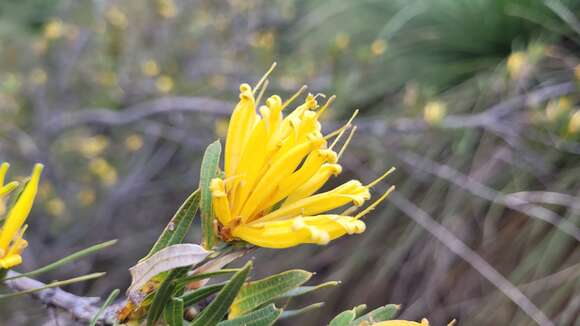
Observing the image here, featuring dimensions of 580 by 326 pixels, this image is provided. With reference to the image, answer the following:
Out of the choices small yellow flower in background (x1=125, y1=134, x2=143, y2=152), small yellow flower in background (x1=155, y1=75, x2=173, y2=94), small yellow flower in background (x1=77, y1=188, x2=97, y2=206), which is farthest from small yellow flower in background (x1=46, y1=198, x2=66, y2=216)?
small yellow flower in background (x1=155, y1=75, x2=173, y2=94)

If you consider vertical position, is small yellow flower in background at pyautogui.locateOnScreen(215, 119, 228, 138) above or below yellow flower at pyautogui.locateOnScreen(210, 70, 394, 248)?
above

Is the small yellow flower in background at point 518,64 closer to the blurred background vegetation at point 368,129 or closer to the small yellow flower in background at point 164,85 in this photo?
the blurred background vegetation at point 368,129

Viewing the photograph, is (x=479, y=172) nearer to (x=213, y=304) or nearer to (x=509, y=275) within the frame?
(x=509, y=275)

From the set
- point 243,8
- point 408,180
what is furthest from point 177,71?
point 408,180

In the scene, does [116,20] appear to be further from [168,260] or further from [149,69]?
[168,260]

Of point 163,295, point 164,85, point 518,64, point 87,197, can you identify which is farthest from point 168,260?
point 87,197

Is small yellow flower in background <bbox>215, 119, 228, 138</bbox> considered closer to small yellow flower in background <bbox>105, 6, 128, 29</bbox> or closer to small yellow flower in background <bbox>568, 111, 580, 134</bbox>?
small yellow flower in background <bbox>105, 6, 128, 29</bbox>

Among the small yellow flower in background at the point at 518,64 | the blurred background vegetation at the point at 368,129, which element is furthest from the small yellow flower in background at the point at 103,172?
the small yellow flower in background at the point at 518,64
